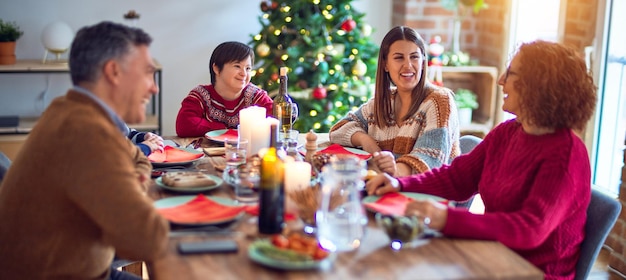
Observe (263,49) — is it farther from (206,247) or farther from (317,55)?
(206,247)

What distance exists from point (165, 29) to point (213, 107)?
224cm

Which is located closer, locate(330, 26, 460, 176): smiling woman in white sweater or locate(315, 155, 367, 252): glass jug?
locate(315, 155, 367, 252): glass jug

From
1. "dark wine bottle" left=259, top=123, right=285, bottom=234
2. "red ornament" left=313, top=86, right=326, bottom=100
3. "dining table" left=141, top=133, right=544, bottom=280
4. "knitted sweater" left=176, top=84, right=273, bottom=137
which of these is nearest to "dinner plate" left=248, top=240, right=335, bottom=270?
"dining table" left=141, top=133, right=544, bottom=280

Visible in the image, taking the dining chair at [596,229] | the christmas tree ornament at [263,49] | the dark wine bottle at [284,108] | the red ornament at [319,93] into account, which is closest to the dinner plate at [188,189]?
the dark wine bottle at [284,108]

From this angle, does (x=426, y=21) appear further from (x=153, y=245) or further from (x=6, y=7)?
(x=153, y=245)

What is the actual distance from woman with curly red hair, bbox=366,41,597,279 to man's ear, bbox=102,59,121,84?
77 centimetres

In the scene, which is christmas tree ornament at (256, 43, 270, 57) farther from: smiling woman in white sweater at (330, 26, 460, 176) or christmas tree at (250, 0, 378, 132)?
smiling woman in white sweater at (330, 26, 460, 176)

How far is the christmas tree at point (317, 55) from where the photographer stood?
4668 mm

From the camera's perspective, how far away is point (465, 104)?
16.0ft

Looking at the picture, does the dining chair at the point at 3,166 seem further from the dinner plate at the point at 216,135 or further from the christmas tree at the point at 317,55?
the christmas tree at the point at 317,55

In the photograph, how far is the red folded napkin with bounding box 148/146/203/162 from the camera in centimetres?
257

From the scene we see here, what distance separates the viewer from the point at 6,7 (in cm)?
505

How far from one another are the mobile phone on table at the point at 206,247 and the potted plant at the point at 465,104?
332cm

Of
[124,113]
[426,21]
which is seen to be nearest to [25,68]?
[426,21]
